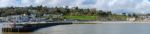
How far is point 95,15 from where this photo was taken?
160m

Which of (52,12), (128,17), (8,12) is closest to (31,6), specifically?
(52,12)

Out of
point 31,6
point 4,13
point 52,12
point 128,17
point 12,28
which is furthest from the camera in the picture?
point 128,17

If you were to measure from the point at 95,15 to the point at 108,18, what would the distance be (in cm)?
497

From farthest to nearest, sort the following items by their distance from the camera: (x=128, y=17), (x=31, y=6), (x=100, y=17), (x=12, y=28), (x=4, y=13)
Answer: (x=128, y=17) → (x=100, y=17) → (x=31, y=6) → (x=4, y=13) → (x=12, y=28)

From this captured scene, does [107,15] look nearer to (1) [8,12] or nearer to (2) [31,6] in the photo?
(2) [31,6]

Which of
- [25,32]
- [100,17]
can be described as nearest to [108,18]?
[100,17]

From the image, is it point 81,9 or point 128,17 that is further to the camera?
point 128,17

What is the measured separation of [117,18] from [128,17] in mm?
10827

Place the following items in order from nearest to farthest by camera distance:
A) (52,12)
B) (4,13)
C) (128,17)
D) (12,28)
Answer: (12,28) → (4,13) → (52,12) → (128,17)

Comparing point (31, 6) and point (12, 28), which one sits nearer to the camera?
point (12, 28)

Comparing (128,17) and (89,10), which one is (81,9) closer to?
(89,10)

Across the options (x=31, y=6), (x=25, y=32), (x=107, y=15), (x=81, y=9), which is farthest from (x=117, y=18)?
(x=25, y=32)

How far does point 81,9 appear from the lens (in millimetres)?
162250

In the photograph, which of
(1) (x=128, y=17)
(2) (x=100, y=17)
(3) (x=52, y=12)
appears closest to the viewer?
(3) (x=52, y=12)
